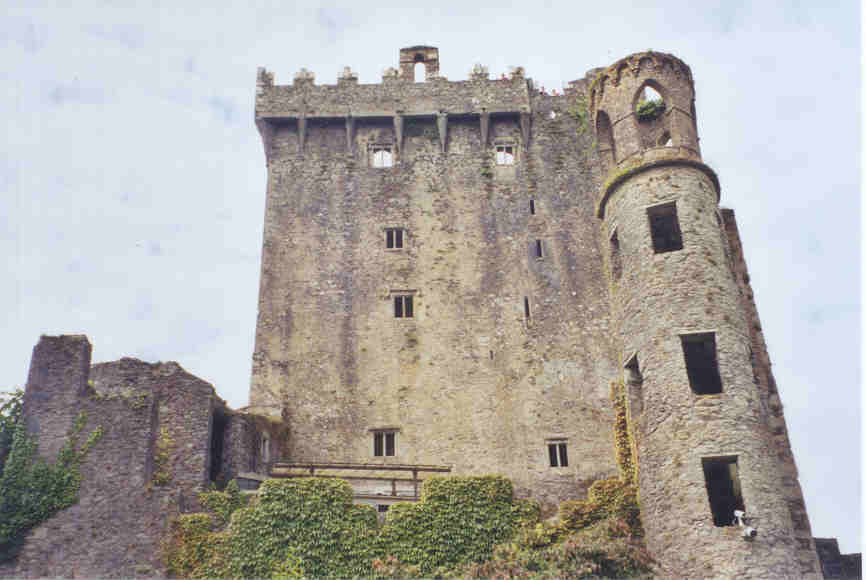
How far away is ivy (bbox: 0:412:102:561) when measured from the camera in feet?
72.6

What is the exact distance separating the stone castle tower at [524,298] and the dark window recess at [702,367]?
0.07 metres

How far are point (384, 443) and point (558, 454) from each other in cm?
601

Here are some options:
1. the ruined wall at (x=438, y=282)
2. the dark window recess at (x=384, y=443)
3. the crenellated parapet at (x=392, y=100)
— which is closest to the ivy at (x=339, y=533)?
the ruined wall at (x=438, y=282)

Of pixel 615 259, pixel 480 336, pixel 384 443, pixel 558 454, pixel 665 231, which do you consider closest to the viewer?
pixel 615 259

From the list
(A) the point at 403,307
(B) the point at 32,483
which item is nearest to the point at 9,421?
(B) the point at 32,483

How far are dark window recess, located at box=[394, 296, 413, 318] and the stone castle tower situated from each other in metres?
0.07

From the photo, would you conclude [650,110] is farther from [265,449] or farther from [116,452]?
[116,452]

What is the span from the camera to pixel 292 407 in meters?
30.2

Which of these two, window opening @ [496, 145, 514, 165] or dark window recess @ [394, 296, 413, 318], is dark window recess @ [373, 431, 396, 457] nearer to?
dark window recess @ [394, 296, 413, 318]

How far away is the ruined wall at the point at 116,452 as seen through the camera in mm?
22078

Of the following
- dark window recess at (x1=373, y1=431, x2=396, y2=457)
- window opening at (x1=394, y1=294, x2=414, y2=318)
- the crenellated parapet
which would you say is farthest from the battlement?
dark window recess at (x1=373, y1=431, x2=396, y2=457)

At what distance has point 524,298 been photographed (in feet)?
106

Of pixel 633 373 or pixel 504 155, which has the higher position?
pixel 504 155

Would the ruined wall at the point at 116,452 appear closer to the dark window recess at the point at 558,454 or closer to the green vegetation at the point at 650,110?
the dark window recess at the point at 558,454
